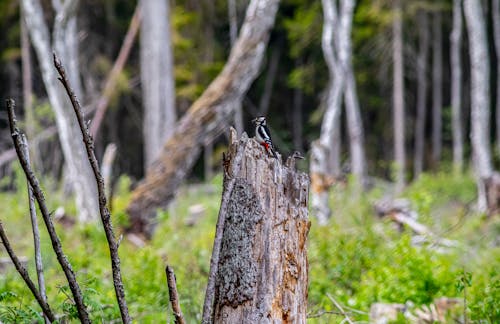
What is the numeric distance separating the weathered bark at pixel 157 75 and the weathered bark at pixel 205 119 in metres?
2.84

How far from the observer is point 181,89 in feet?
74.8

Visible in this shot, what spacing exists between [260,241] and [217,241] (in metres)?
0.27

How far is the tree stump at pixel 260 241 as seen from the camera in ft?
9.41

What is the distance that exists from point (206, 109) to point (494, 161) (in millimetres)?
19572

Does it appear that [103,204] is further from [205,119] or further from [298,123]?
[298,123]

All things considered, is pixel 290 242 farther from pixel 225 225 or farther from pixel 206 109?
pixel 206 109

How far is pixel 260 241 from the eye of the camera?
2.95 m

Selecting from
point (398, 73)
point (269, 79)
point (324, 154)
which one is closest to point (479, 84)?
point (324, 154)

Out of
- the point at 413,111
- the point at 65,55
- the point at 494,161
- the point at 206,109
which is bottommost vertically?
the point at 494,161

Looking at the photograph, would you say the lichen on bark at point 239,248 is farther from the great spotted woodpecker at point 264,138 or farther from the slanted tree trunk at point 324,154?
the slanted tree trunk at point 324,154

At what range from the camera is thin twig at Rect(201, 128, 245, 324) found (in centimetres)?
273

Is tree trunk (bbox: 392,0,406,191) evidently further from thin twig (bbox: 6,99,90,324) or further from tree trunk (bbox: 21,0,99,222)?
thin twig (bbox: 6,99,90,324)

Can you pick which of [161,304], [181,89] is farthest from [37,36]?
[181,89]

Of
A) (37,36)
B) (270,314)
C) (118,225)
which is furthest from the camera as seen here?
(37,36)
